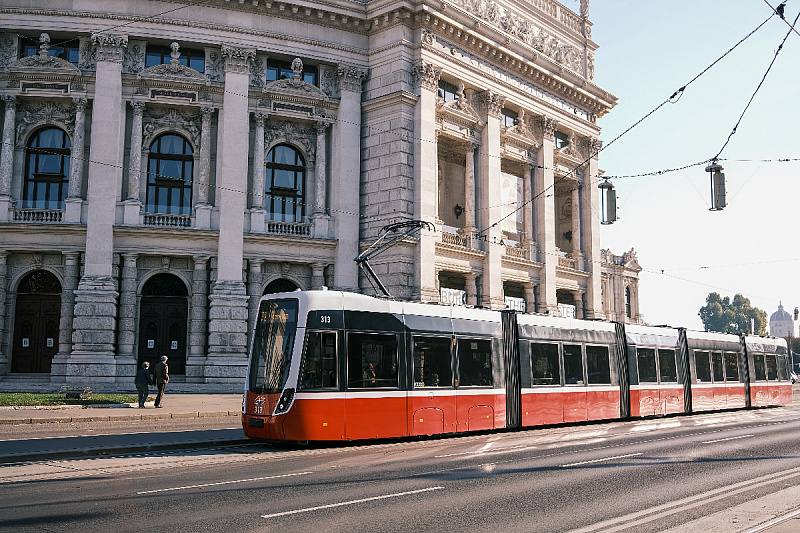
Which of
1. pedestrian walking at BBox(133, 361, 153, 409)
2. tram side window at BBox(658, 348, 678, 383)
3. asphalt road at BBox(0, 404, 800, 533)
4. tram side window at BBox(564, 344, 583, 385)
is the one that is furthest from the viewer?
tram side window at BBox(658, 348, 678, 383)

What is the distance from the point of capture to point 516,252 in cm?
4278

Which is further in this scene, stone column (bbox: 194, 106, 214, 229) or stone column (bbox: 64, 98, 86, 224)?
stone column (bbox: 194, 106, 214, 229)

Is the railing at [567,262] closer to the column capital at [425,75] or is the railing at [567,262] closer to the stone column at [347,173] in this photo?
the column capital at [425,75]

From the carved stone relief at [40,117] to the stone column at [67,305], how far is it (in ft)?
19.0

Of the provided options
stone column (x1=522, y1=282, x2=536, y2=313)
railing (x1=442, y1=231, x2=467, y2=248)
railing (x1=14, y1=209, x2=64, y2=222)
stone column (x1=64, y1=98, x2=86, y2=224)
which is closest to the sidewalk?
stone column (x1=64, y1=98, x2=86, y2=224)

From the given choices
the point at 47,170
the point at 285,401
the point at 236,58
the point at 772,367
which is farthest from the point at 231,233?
the point at 772,367

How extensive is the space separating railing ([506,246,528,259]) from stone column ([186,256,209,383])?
16.9m

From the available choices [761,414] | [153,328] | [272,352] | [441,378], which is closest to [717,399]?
[761,414]

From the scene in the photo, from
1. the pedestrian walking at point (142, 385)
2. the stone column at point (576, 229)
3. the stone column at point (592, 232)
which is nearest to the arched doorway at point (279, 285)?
the pedestrian walking at point (142, 385)

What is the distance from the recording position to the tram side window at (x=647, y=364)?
25406 mm

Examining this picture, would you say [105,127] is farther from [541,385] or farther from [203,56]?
[541,385]

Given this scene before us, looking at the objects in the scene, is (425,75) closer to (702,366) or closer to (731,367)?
(702,366)

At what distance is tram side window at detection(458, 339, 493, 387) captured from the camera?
18.9 metres

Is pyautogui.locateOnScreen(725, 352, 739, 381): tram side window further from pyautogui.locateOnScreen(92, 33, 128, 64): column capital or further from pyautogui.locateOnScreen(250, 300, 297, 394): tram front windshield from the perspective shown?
pyautogui.locateOnScreen(92, 33, 128, 64): column capital
